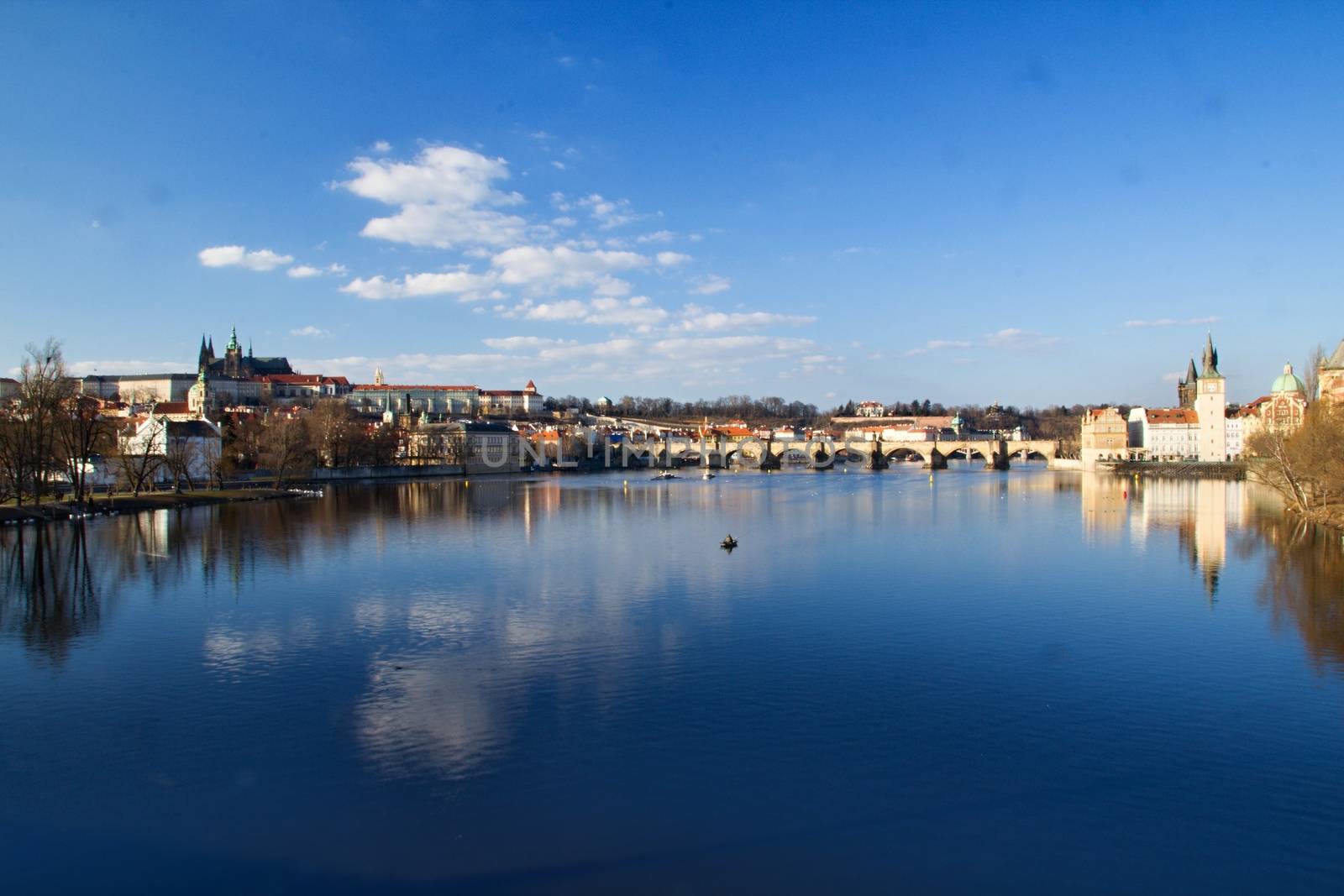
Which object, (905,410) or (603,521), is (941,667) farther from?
(905,410)

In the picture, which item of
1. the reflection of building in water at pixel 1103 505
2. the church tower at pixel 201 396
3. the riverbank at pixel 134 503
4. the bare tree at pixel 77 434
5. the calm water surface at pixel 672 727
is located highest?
the church tower at pixel 201 396

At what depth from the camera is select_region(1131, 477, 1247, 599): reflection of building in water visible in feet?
64.5

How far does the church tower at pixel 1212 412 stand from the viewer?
6769 centimetres

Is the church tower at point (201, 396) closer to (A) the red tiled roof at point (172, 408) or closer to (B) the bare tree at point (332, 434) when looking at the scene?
(A) the red tiled roof at point (172, 408)

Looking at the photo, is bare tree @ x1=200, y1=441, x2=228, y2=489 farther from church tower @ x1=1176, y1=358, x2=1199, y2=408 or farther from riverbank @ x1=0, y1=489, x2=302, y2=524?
church tower @ x1=1176, y1=358, x2=1199, y2=408

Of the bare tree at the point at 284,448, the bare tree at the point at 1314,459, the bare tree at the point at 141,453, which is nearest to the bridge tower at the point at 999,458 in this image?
the bare tree at the point at 1314,459

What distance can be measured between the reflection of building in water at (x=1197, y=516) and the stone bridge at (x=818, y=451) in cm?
2945

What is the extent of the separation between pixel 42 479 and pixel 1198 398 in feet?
236

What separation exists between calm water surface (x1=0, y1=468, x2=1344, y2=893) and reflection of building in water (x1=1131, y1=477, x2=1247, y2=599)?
175cm

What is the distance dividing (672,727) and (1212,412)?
7259 cm

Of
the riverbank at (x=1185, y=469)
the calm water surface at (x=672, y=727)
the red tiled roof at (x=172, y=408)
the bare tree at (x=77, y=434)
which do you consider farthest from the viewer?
the red tiled roof at (x=172, y=408)

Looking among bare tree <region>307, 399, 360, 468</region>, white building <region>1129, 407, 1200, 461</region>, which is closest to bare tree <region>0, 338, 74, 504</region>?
bare tree <region>307, 399, 360, 468</region>

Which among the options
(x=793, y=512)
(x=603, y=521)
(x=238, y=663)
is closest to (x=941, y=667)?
(x=238, y=663)

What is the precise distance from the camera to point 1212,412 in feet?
224
